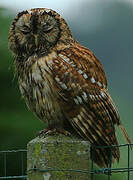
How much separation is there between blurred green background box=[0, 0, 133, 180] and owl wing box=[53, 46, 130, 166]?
29.2 inches

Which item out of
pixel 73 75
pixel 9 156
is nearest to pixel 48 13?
pixel 73 75

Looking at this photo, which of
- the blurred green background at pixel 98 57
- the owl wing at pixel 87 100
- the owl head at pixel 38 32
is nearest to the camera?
the owl wing at pixel 87 100

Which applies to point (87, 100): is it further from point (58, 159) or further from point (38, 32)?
point (58, 159)

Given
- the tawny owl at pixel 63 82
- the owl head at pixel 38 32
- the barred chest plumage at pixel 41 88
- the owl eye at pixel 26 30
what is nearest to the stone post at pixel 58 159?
the tawny owl at pixel 63 82

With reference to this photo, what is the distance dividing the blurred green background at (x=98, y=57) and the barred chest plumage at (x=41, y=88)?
1.10 ft

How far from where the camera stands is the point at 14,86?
1041 centimetres

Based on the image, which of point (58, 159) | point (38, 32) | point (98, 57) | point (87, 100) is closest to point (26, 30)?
point (38, 32)

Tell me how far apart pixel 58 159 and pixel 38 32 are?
1.85 metres

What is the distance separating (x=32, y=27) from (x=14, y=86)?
410 centimetres

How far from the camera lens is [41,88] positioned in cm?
604

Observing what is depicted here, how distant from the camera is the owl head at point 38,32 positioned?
6.37 metres

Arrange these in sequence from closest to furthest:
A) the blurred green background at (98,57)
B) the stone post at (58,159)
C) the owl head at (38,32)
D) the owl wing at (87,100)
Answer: the stone post at (58,159) < the owl wing at (87,100) < the owl head at (38,32) < the blurred green background at (98,57)

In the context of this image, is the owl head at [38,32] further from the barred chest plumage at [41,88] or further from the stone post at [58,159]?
the stone post at [58,159]

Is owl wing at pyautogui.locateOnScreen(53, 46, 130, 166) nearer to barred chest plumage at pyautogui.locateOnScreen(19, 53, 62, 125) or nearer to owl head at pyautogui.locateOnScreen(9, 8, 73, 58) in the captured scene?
barred chest plumage at pyautogui.locateOnScreen(19, 53, 62, 125)
